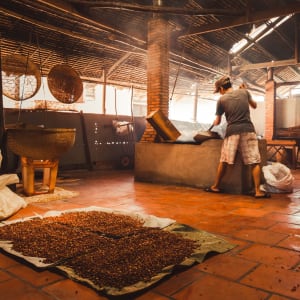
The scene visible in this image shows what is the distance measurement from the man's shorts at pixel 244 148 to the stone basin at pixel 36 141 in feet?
8.07

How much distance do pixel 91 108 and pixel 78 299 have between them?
11.4 meters

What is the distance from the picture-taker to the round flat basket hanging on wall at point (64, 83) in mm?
7023

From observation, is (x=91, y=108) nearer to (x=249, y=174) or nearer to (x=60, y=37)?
(x=60, y=37)

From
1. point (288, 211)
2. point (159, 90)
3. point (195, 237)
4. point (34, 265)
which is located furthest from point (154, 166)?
point (34, 265)

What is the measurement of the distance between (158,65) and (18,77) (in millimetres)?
3004

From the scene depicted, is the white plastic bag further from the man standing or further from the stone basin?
the stone basin

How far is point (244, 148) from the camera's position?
473 centimetres

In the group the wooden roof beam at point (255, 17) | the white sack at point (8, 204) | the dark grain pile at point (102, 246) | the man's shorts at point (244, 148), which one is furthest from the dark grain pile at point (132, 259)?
the wooden roof beam at point (255, 17)

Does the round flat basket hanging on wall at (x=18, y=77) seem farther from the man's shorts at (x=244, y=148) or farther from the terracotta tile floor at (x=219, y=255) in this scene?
the man's shorts at (x=244, y=148)

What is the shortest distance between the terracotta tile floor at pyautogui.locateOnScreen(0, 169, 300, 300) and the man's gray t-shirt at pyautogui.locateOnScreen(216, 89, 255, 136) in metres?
1.04

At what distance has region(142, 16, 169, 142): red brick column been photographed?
22.7 ft

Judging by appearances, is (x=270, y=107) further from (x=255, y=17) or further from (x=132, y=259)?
(x=132, y=259)

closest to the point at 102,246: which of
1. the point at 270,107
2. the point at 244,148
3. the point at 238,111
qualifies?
the point at 244,148

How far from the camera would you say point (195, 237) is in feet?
8.88
